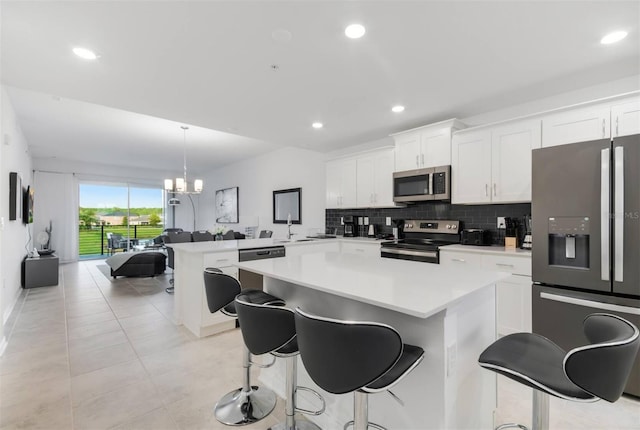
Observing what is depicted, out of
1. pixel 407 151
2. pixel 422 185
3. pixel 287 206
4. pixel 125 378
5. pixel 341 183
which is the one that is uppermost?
pixel 407 151

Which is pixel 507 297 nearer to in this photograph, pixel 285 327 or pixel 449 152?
pixel 449 152

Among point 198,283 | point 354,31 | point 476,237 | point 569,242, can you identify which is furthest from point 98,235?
point 569,242

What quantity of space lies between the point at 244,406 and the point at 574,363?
181 centimetres

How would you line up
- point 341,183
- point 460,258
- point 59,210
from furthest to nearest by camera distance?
point 59,210 → point 341,183 → point 460,258

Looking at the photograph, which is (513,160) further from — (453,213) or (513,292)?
(513,292)

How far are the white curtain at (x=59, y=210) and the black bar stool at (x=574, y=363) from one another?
397 inches

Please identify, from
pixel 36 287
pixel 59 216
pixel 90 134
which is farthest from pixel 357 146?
pixel 59 216

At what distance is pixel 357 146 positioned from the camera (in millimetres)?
5188

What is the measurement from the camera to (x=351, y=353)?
1.07 metres

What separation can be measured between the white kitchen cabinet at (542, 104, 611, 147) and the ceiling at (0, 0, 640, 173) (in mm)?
314

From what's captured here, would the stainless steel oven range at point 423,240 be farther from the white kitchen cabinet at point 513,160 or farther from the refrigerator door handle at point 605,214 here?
the refrigerator door handle at point 605,214

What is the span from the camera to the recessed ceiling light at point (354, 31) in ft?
6.35

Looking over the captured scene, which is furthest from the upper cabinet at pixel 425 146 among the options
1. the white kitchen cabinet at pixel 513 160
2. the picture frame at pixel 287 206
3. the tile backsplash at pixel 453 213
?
the picture frame at pixel 287 206

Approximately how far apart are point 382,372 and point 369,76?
2380 mm
